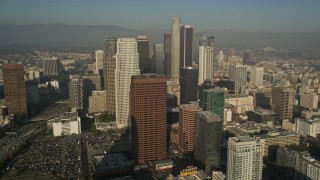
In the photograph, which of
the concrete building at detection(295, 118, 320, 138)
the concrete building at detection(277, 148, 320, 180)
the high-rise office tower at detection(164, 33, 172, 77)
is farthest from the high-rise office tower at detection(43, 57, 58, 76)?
the concrete building at detection(277, 148, 320, 180)

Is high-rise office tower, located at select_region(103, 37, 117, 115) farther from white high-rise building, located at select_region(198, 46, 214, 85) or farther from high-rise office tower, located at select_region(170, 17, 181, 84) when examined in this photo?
white high-rise building, located at select_region(198, 46, 214, 85)

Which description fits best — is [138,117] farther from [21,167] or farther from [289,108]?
[289,108]

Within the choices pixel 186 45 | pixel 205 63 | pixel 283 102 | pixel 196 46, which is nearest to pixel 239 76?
pixel 205 63

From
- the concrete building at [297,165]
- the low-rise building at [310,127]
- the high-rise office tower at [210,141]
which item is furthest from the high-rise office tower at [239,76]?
the concrete building at [297,165]

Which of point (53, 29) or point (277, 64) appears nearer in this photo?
point (53, 29)

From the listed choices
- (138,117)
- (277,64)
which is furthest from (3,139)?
(277,64)

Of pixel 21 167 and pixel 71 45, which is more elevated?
pixel 71 45

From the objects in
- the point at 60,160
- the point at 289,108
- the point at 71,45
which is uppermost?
the point at 71,45

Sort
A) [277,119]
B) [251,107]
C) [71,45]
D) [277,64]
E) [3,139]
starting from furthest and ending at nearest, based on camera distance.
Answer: [71,45] → [277,64] → [251,107] → [277,119] → [3,139]
